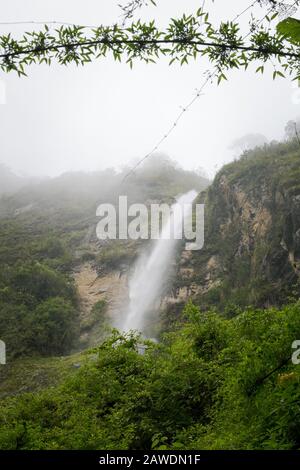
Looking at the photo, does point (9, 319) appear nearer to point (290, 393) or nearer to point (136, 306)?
point (136, 306)

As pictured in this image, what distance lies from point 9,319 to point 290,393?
91.5 feet

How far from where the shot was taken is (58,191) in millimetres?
73938

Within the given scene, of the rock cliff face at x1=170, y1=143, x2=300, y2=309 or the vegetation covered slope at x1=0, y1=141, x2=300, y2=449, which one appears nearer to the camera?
the vegetation covered slope at x1=0, y1=141, x2=300, y2=449

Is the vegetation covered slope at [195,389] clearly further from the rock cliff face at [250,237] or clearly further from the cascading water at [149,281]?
the cascading water at [149,281]

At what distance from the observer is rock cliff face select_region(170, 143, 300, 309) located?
23.9 meters

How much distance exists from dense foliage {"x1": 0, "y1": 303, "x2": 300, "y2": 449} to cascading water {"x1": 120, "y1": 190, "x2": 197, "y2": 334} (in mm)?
19602
